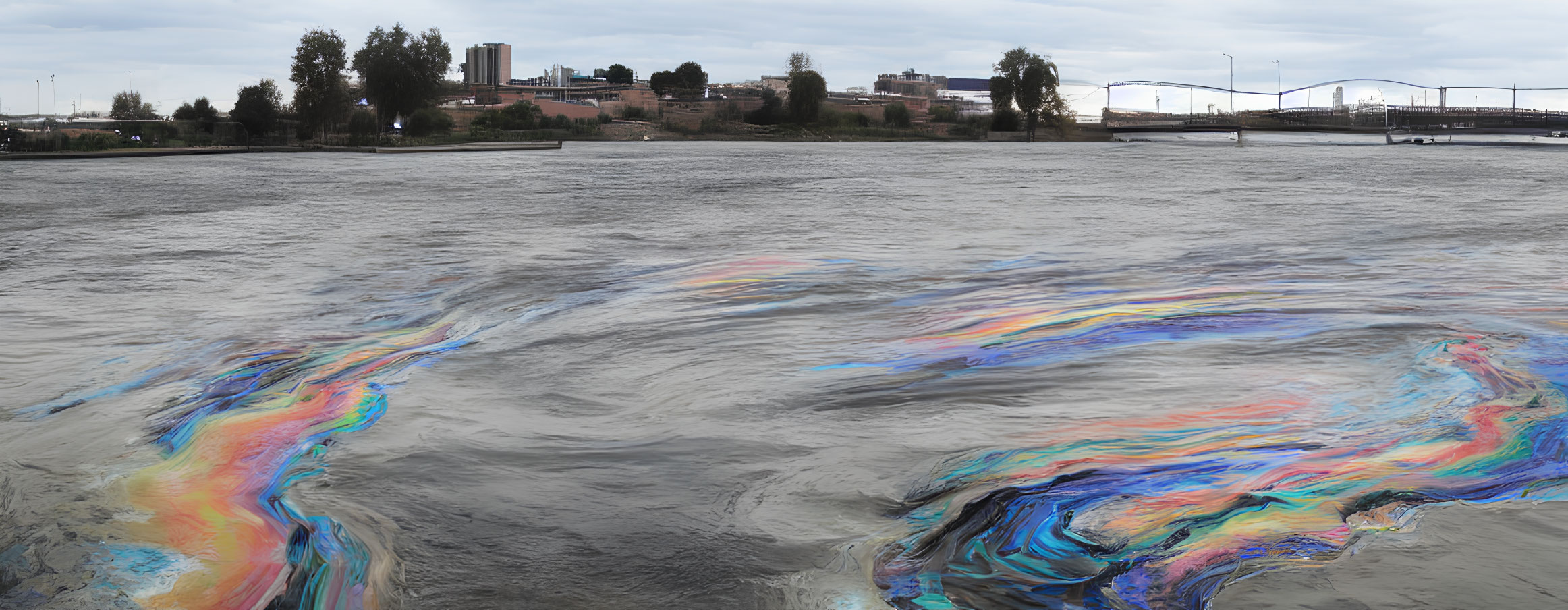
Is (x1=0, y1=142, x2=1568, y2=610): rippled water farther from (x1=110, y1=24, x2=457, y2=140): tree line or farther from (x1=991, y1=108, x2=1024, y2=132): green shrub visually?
(x1=991, y1=108, x2=1024, y2=132): green shrub

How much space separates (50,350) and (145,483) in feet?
8.52

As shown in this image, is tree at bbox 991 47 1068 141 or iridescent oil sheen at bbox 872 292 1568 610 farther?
tree at bbox 991 47 1068 141

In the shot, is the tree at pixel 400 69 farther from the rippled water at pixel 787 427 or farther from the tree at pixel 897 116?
the rippled water at pixel 787 427

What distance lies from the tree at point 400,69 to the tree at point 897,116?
53.0 metres

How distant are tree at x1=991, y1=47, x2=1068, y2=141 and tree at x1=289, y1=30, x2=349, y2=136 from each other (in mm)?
62391

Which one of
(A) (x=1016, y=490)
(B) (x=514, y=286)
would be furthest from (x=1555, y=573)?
(B) (x=514, y=286)

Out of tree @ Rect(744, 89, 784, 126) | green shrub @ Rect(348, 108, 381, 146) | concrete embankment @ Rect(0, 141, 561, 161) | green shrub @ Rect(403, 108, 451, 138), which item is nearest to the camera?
concrete embankment @ Rect(0, 141, 561, 161)

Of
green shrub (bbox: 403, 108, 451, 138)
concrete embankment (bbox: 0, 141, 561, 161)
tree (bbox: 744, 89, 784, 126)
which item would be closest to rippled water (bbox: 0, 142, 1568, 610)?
concrete embankment (bbox: 0, 141, 561, 161)

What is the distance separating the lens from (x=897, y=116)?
116562 mm

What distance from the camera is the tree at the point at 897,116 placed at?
115 metres

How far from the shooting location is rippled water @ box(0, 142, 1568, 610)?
257 cm

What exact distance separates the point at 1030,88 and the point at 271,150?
69.7 metres

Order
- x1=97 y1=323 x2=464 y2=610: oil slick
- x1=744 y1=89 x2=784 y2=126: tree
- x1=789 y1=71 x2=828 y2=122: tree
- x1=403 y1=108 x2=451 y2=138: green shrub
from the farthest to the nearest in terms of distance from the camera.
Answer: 1. x1=744 y1=89 x2=784 y2=126: tree
2. x1=789 y1=71 x2=828 y2=122: tree
3. x1=403 y1=108 x2=451 y2=138: green shrub
4. x1=97 y1=323 x2=464 y2=610: oil slick

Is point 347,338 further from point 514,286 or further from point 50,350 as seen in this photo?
point 514,286
